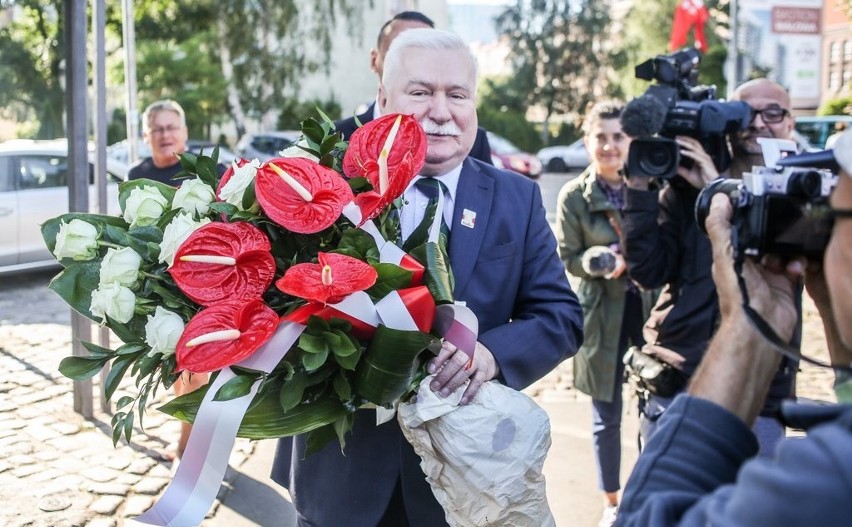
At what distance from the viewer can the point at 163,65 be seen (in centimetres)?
2484

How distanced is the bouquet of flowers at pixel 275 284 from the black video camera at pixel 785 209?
0.65 m

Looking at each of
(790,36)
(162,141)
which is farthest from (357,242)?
(790,36)

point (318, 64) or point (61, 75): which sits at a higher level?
point (318, 64)

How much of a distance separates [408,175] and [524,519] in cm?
80

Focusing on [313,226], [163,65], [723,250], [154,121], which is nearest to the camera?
[723,250]

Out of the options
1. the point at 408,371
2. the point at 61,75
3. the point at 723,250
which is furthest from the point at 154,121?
the point at 723,250

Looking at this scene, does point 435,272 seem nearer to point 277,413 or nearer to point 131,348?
point 277,413

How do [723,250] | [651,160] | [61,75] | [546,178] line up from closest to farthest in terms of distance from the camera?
[723,250]
[651,160]
[61,75]
[546,178]

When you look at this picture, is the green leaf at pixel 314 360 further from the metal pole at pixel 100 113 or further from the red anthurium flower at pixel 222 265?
the metal pole at pixel 100 113

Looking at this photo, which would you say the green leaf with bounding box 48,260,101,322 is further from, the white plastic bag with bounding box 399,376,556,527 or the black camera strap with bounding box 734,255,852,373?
the black camera strap with bounding box 734,255,852,373

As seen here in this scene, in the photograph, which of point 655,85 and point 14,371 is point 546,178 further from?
point 655,85

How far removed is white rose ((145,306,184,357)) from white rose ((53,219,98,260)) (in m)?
0.25

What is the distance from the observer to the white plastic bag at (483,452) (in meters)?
1.82

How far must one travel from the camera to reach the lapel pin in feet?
7.70
